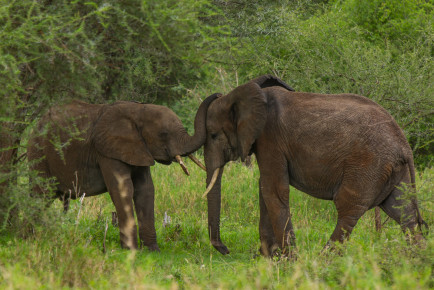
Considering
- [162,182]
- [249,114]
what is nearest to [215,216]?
[249,114]

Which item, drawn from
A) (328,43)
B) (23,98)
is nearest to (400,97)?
(328,43)

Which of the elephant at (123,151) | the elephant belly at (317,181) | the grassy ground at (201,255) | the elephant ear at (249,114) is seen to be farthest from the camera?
the elephant at (123,151)

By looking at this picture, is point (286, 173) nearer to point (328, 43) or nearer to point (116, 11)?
point (116, 11)

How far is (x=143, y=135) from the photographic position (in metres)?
8.68

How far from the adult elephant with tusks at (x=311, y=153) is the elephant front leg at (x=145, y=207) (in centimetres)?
77

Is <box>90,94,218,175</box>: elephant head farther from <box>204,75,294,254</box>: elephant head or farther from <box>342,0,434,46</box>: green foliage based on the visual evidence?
<box>342,0,434,46</box>: green foliage

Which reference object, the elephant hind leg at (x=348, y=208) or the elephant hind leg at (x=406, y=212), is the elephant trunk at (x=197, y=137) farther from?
the elephant hind leg at (x=406, y=212)

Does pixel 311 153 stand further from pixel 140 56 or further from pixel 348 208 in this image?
pixel 140 56

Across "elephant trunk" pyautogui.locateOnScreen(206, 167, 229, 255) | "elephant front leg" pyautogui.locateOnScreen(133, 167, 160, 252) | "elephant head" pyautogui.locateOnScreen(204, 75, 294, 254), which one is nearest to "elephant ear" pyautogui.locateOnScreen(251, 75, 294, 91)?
"elephant head" pyautogui.locateOnScreen(204, 75, 294, 254)

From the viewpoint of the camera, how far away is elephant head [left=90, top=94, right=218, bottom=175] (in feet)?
28.0

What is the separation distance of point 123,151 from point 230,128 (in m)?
1.38

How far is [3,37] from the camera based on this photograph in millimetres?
6352

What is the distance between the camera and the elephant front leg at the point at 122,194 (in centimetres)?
834

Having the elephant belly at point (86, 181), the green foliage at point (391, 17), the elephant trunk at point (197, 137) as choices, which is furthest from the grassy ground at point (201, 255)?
the green foliage at point (391, 17)
